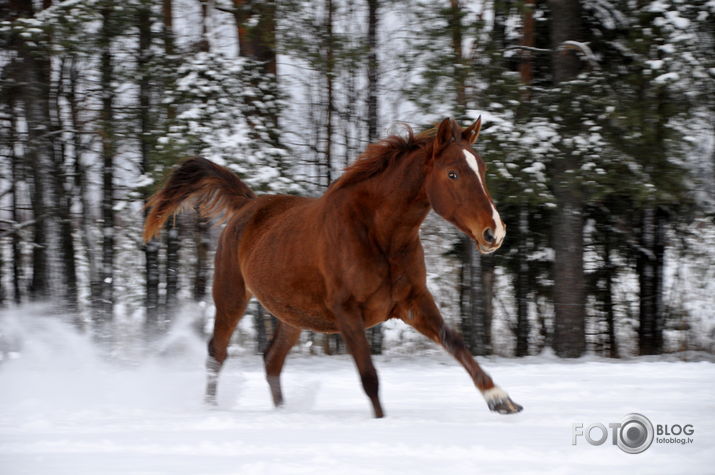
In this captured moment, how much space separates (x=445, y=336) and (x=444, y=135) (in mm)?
1258

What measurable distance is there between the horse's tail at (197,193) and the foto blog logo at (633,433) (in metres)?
3.82

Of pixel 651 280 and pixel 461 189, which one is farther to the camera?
pixel 651 280

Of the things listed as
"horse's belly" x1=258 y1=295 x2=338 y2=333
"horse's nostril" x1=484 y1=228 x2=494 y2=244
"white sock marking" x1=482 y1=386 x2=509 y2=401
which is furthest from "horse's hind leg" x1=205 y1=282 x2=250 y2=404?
"horse's nostril" x1=484 y1=228 x2=494 y2=244

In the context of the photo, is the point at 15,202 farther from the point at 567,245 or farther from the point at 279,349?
the point at 567,245

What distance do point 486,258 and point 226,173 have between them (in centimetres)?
499

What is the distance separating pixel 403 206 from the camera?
428cm

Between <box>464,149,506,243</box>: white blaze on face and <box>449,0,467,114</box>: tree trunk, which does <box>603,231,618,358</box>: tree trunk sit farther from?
<box>464,149,506,243</box>: white blaze on face

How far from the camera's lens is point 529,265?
10.2m

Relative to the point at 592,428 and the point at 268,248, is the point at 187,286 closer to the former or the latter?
the point at 268,248

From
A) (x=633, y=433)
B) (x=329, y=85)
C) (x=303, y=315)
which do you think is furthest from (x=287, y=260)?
(x=329, y=85)

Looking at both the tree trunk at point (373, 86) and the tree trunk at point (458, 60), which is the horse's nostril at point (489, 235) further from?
the tree trunk at point (373, 86)

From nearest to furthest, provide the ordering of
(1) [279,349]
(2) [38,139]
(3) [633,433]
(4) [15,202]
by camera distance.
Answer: (3) [633,433] → (1) [279,349] → (2) [38,139] → (4) [15,202]

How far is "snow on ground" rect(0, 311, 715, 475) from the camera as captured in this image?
118 inches

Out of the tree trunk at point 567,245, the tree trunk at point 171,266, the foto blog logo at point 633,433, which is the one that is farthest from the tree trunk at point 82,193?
the foto blog logo at point 633,433
